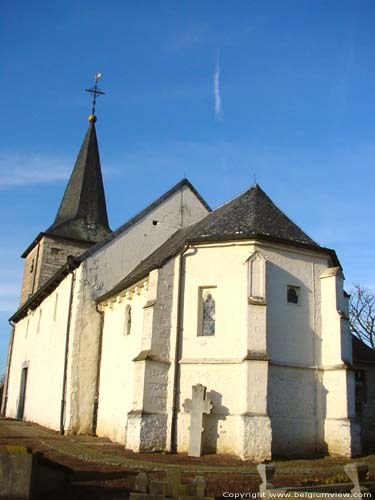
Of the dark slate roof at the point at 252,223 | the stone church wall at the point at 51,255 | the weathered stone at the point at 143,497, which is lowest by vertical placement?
the weathered stone at the point at 143,497

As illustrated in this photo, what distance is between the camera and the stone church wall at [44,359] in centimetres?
2089

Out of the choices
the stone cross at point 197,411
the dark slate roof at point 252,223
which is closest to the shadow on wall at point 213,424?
the stone cross at point 197,411

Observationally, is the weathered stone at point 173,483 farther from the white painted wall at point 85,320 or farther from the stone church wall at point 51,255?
the stone church wall at point 51,255

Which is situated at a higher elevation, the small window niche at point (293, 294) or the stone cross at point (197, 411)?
the small window niche at point (293, 294)

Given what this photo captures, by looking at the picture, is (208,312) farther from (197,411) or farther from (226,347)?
(197,411)

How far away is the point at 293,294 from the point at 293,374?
2339 millimetres

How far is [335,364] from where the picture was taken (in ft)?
51.7

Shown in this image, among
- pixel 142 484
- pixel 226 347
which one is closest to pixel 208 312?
pixel 226 347

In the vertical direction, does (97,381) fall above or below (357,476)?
above

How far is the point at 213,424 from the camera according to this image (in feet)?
48.7

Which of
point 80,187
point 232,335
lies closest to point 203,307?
point 232,335

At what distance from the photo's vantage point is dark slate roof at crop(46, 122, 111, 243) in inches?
1212

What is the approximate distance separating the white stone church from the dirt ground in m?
0.88

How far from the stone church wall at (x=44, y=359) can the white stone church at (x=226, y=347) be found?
0.77 m
